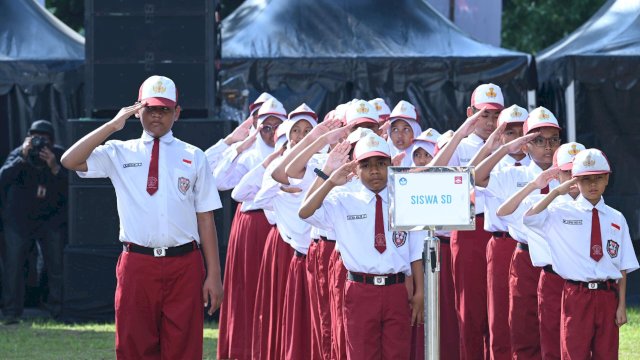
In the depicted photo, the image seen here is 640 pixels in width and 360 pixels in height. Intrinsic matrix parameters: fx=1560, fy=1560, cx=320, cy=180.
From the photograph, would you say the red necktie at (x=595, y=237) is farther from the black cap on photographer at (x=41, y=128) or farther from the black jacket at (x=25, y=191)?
the black jacket at (x=25, y=191)

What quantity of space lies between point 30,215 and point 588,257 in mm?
7680

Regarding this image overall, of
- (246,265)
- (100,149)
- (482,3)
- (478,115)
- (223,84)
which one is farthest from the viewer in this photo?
(482,3)

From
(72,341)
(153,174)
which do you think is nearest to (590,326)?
(153,174)

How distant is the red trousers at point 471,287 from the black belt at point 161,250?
114 inches

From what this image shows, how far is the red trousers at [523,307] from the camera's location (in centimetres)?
1048

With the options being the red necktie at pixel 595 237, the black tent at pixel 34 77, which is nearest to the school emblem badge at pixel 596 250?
the red necktie at pixel 595 237

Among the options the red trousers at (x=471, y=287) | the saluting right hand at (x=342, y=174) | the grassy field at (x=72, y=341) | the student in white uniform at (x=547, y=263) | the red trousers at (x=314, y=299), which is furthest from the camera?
the grassy field at (x=72, y=341)

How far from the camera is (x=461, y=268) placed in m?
11.2

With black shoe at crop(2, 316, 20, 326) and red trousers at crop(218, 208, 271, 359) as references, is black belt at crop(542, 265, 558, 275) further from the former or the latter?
black shoe at crop(2, 316, 20, 326)

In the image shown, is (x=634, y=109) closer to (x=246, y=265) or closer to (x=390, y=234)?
(x=246, y=265)

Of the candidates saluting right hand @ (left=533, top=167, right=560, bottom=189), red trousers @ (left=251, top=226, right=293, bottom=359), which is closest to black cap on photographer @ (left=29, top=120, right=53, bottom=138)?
red trousers @ (left=251, top=226, right=293, bottom=359)

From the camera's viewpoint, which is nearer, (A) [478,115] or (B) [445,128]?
(A) [478,115]

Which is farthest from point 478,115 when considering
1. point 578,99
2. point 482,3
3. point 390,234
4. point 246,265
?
point 482,3

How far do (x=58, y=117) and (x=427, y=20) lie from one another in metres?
4.12
